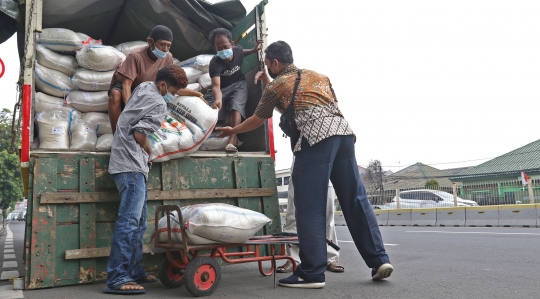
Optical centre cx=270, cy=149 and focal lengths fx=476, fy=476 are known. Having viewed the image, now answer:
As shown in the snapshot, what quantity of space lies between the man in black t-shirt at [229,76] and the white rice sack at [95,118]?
1.14 m

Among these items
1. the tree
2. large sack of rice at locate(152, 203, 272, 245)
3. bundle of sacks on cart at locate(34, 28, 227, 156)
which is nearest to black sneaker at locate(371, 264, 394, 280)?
large sack of rice at locate(152, 203, 272, 245)

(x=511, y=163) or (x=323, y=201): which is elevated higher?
(x=511, y=163)

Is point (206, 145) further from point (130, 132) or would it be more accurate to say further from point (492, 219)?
point (492, 219)

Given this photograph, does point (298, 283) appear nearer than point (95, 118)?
Yes

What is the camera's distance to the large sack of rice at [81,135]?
4613 mm

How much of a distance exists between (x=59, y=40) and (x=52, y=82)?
20.2 inches

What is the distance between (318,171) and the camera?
3352mm

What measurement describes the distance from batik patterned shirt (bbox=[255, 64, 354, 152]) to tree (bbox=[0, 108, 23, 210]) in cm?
3488

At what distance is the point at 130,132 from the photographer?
11.7ft

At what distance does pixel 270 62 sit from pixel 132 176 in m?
1.35

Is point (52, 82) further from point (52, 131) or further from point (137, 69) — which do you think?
point (137, 69)

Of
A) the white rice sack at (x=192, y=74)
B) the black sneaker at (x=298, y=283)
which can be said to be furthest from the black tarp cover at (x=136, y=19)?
the black sneaker at (x=298, y=283)

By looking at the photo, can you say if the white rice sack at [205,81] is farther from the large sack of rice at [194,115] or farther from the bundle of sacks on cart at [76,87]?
the large sack of rice at [194,115]

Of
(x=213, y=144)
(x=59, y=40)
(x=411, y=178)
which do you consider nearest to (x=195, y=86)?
(x=213, y=144)
